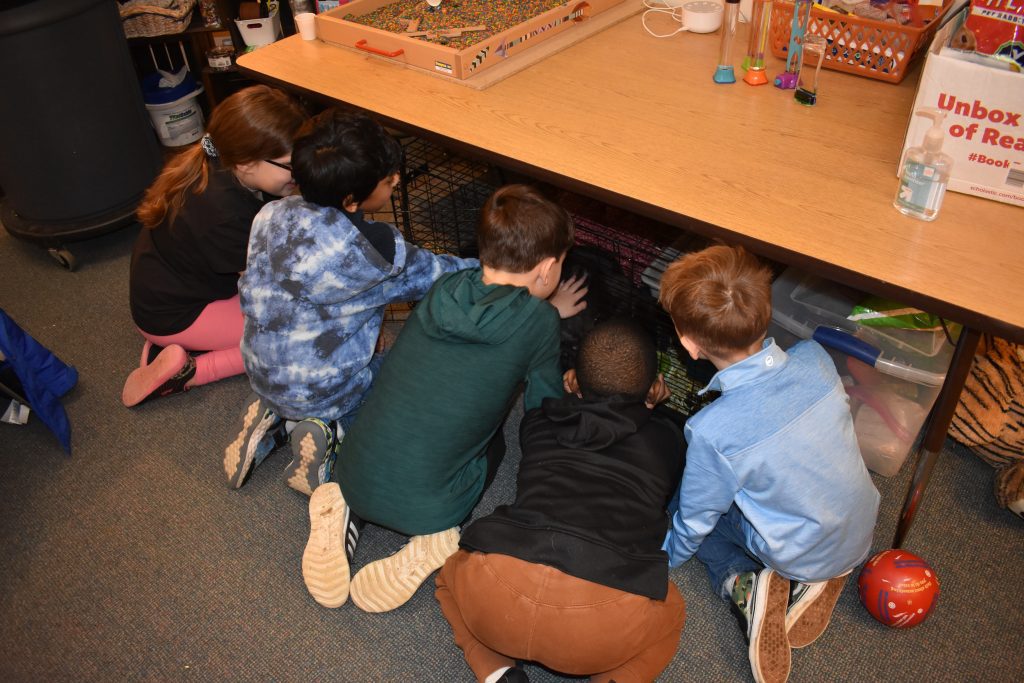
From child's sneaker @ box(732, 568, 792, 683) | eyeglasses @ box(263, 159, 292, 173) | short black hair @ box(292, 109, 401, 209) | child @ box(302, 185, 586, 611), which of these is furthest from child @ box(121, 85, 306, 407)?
child's sneaker @ box(732, 568, 792, 683)

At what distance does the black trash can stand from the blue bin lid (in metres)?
0.53

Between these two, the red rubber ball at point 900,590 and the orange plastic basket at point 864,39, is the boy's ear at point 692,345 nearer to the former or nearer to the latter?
the red rubber ball at point 900,590

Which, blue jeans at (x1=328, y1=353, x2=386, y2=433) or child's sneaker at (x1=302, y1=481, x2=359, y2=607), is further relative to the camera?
blue jeans at (x1=328, y1=353, x2=386, y2=433)

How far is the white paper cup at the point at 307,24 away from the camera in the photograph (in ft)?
7.13

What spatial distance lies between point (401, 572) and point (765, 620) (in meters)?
0.75

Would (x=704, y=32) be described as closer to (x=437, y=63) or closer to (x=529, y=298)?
(x=437, y=63)

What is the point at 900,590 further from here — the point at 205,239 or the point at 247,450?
the point at 205,239

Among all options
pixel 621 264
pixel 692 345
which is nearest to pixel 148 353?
pixel 621 264

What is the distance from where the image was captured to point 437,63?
196 cm

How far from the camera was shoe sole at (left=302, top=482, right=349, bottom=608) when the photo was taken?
5.61ft

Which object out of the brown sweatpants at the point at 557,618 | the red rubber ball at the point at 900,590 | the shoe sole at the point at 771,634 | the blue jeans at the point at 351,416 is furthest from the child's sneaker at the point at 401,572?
the red rubber ball at the point at 900,590

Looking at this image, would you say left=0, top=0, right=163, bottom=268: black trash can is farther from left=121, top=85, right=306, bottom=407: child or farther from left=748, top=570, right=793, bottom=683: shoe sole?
left=748, top=570, right=793, bottom=683: shoe sole

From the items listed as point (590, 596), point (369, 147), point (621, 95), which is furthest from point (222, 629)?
point (621, 95)

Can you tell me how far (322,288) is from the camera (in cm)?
171
